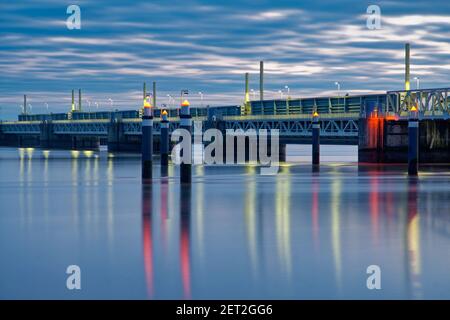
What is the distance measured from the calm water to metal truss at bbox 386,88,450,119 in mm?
31569

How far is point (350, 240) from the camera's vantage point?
1872cm

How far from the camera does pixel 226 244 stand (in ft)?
59.5

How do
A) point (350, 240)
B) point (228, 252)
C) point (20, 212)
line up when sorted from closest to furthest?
point (228, 252) < point (350, 240) < point (20, 212)

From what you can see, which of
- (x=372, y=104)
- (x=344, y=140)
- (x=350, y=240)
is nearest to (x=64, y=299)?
(x=350, y=240)

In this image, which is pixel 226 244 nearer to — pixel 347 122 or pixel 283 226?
pixel 283 226

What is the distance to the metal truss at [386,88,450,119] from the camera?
6475cm

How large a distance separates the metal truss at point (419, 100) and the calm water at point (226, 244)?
104 ft

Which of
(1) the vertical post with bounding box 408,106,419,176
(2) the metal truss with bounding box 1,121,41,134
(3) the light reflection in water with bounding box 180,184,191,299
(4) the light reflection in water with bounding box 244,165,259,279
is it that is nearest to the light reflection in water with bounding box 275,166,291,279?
(4) the light reflection in water with bounding box 244,165,259,279

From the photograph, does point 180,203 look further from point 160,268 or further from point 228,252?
point 160,268

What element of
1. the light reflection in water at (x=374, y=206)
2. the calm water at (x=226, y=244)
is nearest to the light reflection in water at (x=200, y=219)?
the calm water at (x=226, y=244)

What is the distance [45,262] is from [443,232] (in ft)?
32.7

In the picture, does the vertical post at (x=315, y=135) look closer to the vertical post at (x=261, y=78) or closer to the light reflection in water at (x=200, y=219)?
the light reflection in water at (x=200, y=219)

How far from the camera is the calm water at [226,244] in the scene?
13.1 meters

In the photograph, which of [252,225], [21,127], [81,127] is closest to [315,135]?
[252,225]
